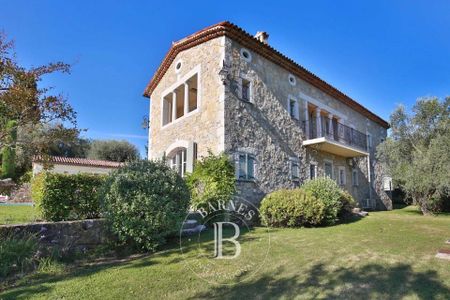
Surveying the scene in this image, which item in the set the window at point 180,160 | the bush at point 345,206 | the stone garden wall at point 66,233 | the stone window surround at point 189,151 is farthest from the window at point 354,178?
the stone garden wall at point 66,233

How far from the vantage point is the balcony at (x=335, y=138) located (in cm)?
1443

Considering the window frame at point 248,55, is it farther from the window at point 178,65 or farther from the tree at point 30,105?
the tree at point 30,105

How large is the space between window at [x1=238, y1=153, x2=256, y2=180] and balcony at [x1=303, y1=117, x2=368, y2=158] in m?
3.96

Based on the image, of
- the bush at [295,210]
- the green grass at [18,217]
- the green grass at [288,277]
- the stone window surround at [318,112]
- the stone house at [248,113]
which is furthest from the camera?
Answer: the stone window surround at [318,112]

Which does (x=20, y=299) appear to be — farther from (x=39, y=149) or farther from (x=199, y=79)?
(x=199, y=79)

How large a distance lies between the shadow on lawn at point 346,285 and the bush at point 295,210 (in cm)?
425

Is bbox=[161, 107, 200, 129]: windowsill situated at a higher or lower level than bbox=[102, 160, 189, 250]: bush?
higher

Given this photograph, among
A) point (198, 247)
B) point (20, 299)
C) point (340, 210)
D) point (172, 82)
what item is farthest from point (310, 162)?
point (20, 299)

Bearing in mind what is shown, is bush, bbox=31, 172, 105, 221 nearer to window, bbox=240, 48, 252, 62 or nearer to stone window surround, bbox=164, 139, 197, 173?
stone window surround, bbox=164, 139, 197, 173

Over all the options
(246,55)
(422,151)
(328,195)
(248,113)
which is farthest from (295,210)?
(422,151)

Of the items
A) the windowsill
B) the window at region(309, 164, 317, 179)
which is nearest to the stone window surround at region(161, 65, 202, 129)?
the windowsill

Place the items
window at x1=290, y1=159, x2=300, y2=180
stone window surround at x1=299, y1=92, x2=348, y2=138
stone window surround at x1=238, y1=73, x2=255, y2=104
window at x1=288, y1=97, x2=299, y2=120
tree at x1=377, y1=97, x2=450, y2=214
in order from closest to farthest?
stone window surround at x1=238, y1=73, x2=255, y2=104, tree at x1=377, y1=97, x2=450, y2=214, window at x1=290, y1=159, x2=300, y2=180, window at x1=288, y1=97, x2=299, y2=120, stone window surround at x1=299, y1=92, x2=348, y2=138

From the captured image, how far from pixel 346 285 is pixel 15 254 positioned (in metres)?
5.66

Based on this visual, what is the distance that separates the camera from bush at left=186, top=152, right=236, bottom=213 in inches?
382
